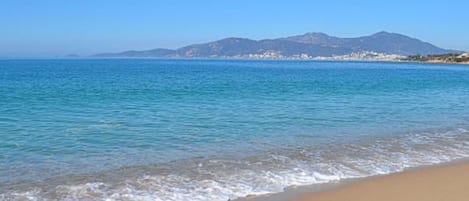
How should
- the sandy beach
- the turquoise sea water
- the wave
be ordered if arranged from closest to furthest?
the sandy beach → the wave → the turquoise sea water

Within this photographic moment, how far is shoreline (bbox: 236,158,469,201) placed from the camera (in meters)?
8.63

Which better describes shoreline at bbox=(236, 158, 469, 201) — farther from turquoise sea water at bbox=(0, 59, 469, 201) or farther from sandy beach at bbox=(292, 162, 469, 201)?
turquoise sea water at bbox=(0, 59, 469, 201)

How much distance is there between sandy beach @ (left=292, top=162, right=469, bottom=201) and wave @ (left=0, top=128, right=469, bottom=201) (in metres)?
0.59

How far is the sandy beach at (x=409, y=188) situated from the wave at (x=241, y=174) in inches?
23.0

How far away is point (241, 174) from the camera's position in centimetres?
1045

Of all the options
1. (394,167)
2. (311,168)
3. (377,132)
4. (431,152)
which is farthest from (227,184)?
(377,132)

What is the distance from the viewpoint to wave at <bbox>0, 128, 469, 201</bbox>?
29.5ft

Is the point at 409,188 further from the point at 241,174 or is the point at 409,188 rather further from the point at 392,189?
the point at 241,174

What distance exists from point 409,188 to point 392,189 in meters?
0.34

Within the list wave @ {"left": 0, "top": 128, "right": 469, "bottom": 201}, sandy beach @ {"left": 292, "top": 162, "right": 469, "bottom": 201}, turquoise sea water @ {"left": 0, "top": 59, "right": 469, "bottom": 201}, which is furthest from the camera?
turquoise sea water @ {"left": 0, "top": 59, "right": 469, "bottom": 201}

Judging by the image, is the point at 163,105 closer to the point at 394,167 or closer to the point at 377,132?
the point at 377,132

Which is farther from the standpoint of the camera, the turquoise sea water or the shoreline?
the turquoise sea water

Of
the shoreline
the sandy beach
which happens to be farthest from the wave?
the sandy beach

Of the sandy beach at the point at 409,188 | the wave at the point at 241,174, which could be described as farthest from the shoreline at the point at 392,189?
the wave at the point at 241,174
